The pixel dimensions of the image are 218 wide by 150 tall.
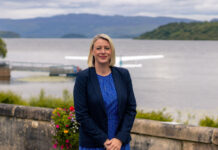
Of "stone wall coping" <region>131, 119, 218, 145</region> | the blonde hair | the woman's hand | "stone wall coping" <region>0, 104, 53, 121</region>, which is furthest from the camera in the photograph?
"stone wall coping" <region>0, 104, 53, 121</region>

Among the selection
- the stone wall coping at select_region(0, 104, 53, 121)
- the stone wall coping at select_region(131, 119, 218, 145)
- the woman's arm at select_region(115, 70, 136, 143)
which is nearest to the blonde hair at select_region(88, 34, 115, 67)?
the woman's arm at select_region(115, 70, 136, 143)

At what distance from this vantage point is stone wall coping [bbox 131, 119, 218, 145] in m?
4.38

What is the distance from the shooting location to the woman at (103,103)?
2.94 metres

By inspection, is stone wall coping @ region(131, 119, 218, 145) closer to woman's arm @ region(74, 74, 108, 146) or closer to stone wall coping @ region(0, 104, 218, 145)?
stone wall coping @ region(0, 104, 218, 145)

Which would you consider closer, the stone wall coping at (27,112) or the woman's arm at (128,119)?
the woman's arm at (128,119)

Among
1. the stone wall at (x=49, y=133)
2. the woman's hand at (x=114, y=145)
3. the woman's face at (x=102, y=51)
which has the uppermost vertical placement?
the woman's face at (x=102, y=51)

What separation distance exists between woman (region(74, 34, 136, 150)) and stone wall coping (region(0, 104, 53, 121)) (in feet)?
7.95

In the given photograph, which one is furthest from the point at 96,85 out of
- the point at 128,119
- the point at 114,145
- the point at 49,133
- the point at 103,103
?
the point at 49,133

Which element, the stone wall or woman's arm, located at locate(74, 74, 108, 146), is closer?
woman's arm, located at locate(74, 74, 108, 146)

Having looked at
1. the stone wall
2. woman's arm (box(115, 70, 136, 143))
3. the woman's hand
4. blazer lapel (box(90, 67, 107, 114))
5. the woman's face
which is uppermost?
the woman's face

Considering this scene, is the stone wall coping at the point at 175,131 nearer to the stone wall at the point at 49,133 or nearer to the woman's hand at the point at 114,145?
the stone wall at the point at 49,133

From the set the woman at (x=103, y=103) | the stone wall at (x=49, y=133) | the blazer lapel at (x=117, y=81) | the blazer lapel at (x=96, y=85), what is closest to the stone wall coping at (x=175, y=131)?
the stone wall at (x=49, y=133)

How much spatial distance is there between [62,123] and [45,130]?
94 centimetres

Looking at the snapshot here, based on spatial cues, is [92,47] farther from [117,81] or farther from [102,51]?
[117,81]
